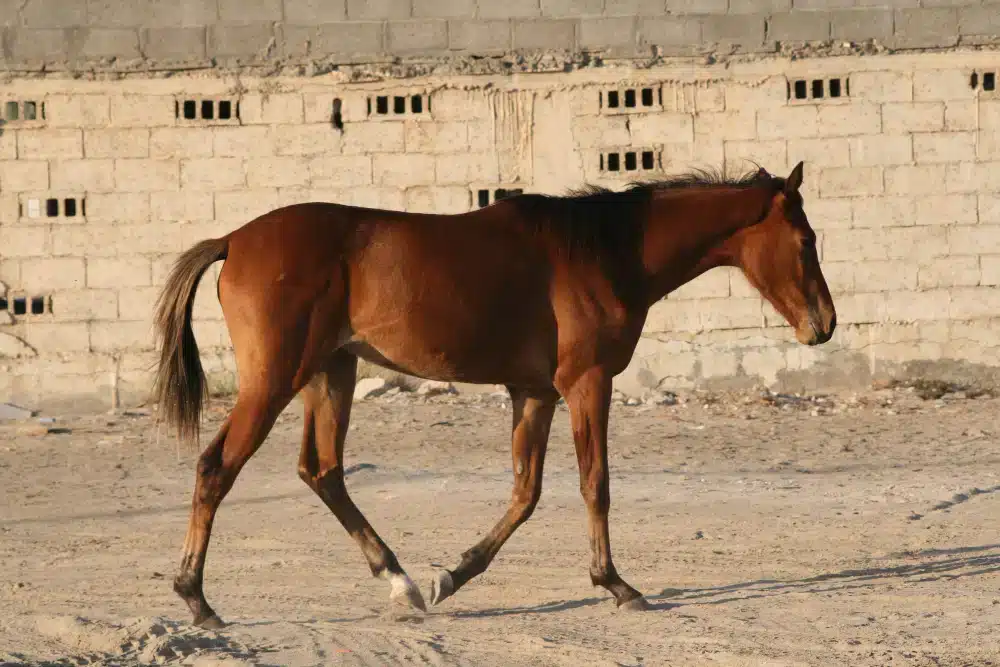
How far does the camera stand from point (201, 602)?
579cm

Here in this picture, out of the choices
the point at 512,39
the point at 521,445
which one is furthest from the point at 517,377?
the point at 512,39

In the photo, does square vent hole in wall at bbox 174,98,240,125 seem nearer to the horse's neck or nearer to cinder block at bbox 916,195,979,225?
cinder block at bbox 916,195,979,225

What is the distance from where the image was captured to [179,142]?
12.9m

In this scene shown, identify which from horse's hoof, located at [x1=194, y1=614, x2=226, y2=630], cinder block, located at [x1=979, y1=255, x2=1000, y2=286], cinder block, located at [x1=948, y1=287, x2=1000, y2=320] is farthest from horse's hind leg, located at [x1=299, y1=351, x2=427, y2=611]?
cinder block, located at [x1=979, y1=255, x2=1000, y2=286]

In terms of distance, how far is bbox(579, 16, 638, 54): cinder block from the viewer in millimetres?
12992

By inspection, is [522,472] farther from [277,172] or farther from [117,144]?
[117,144]

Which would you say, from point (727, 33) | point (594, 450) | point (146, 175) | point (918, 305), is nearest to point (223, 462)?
point (594, 450)

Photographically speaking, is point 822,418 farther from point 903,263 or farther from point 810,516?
point 810,516

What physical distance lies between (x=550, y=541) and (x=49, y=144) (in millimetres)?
7318

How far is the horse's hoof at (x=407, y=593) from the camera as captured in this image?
20.1ft

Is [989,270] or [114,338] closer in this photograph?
[114,338]

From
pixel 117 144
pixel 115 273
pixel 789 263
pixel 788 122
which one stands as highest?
pixel 788 122

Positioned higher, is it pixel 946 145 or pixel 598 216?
pixel 946 145

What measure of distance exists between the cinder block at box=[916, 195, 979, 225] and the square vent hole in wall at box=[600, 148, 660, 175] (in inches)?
95.1
